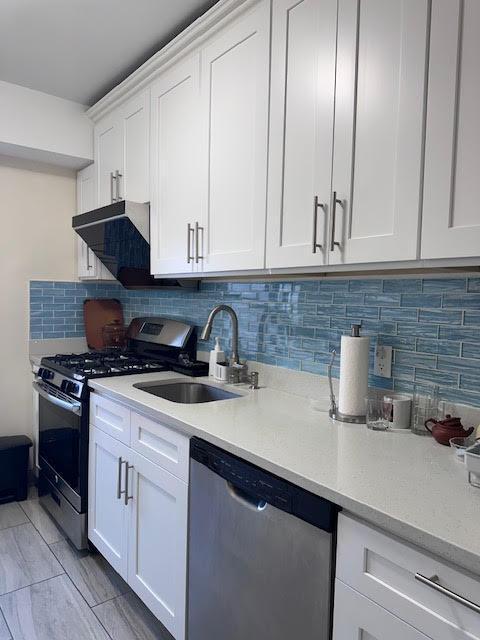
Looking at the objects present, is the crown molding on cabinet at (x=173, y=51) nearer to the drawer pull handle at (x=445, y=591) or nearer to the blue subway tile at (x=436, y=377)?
the blue subway tile at (x=436, y=377)

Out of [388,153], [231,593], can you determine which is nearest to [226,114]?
[388,153]

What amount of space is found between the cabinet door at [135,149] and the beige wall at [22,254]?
77cm

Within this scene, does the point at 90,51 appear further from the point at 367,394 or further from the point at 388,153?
the point at 367,394

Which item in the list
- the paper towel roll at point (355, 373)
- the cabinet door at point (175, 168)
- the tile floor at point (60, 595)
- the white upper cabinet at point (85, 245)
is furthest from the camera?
the white upper cabinet at point (85, 245)

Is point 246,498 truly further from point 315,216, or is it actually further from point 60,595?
point 60,595

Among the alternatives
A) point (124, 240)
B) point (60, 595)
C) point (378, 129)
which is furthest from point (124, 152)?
point (60, 595)

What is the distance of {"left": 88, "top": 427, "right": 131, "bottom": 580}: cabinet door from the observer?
183cm

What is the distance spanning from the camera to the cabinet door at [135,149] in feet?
7.39

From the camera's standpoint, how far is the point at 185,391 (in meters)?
2.16

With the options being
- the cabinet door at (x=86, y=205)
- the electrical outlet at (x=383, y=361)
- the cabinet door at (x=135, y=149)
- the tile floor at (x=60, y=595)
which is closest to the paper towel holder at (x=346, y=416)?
the electrical outlet at (x=383, y=361)

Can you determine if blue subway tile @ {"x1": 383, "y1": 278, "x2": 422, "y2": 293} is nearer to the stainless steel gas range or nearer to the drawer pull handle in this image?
the drawer pull handle

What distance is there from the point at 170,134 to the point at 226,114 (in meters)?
0.42

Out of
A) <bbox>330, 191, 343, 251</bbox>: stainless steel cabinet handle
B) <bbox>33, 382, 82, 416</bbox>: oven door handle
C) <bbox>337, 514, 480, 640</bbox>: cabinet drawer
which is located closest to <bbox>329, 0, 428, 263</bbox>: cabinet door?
<bbox>330, 191, 343, 251</bbox>: stainless steel cabinet handle

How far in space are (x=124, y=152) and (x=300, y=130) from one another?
1.35m
